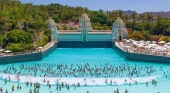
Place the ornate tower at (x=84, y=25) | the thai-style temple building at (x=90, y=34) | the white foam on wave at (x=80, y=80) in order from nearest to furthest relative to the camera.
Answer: the white foam on wave at (x=80, y=80)
the thai-style temple building at (x=90, y=34)
the ornate tower at (x=84, y=25)

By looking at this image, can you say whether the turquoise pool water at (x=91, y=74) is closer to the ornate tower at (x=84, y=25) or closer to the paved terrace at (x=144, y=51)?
the paved terrace at (x=144, y=51)

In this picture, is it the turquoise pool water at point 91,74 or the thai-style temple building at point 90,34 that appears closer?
the turquoise pool water at point 91,74

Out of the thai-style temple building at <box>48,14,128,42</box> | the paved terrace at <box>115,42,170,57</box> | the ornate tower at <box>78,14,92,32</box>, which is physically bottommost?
the paved terrace at <box>115,42,170,57</box>

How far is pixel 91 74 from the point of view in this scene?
3538cm

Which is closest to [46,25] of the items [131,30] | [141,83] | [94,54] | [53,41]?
[53,41]

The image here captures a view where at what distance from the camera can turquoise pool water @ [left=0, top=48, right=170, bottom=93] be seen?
100ft

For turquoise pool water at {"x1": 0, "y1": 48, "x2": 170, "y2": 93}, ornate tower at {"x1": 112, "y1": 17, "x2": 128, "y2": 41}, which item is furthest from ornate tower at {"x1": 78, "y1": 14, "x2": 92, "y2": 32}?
turquoise pool water at {"x1": 0, "y1": 48, "x2": 170, "y2": 93}

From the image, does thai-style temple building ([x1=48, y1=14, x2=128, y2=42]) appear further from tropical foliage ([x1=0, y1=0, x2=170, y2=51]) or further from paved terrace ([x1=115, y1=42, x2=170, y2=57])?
paved terrace ([x1=115, y1=42, x2=170, y2=57])

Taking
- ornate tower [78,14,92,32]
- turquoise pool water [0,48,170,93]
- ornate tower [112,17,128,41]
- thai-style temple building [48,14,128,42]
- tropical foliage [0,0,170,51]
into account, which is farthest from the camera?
ornate tower [78,14,92,32]

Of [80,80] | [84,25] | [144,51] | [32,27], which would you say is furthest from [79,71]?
[84,25]

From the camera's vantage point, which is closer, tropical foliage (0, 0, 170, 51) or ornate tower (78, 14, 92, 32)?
tropical foliage (0, 0, 170, 51)

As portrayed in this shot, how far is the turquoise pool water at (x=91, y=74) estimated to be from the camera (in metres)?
30.6

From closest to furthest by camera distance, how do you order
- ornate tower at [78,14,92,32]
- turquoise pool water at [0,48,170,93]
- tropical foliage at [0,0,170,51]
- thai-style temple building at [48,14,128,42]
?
turquoise pool water at [0,48,170,93], tropical foliage at [0,0,170,51], thai-style temple building at [48,14,128,42], ornate tower at [78,14,92,32]

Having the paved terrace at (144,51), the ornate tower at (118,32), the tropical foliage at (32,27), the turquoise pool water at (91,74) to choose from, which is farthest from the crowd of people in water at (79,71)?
the ornate tower at (118,32)
